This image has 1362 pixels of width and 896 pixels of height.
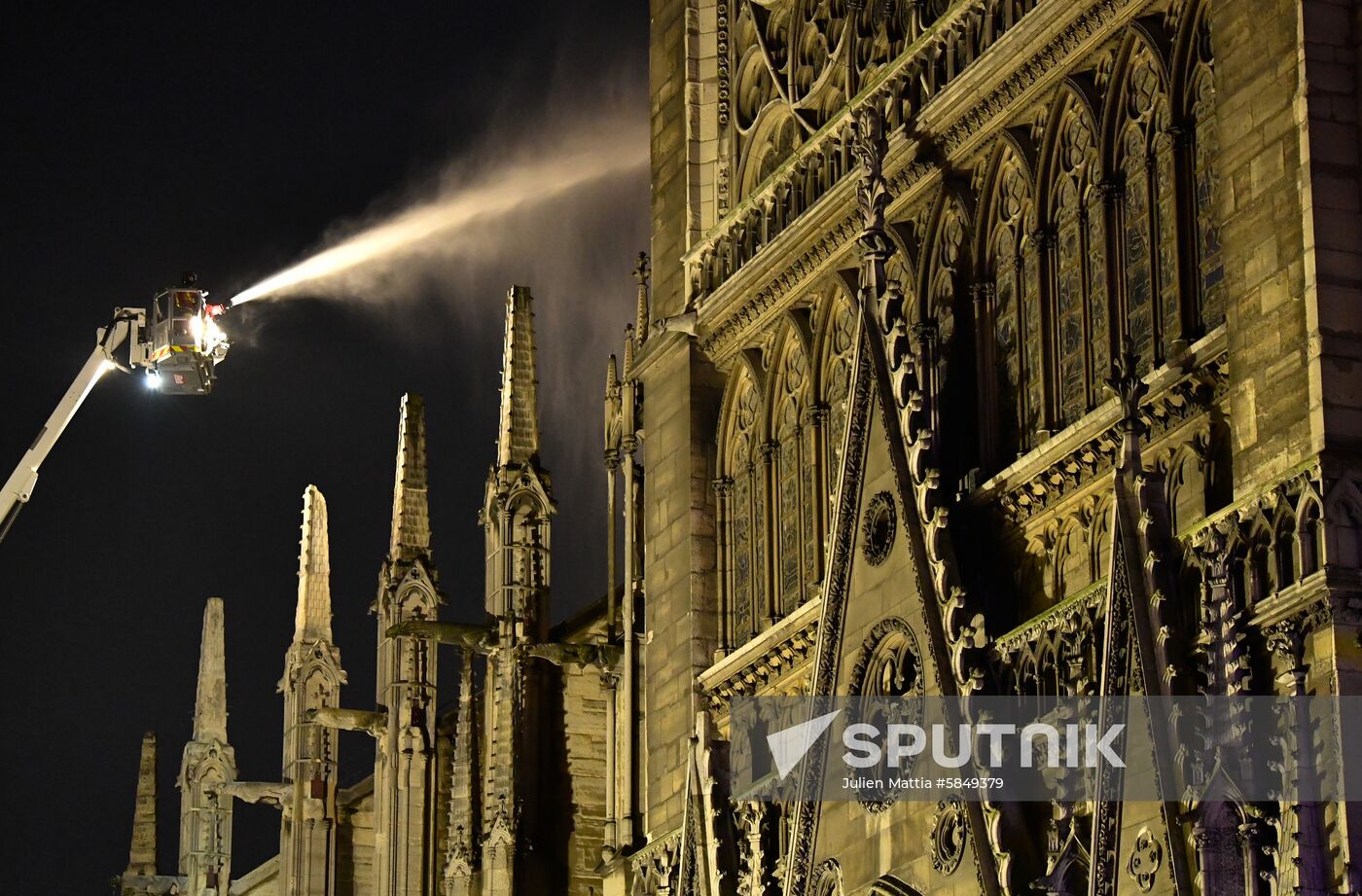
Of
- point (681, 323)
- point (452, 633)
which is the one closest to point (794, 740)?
point (681, 323)

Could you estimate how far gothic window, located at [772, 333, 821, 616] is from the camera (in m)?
36.5

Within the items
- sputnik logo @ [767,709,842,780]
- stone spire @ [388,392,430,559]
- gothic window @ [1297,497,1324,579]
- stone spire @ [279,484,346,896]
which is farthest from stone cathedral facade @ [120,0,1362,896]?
stone spire @ [279,484,346,896]

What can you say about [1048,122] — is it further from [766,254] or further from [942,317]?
[766,254]

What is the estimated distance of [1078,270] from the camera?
32.0 m

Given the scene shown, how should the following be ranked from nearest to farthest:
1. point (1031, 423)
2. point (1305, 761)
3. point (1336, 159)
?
point (1305, 761)
point (1336, 159)
point (1031, 423)

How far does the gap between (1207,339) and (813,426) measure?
8114mm

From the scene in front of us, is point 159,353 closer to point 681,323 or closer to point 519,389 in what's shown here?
point 681,323

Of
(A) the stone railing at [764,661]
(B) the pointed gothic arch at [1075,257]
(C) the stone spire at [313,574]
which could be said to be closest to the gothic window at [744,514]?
(A) the stone railing at [764,661]

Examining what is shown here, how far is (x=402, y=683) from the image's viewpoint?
47.6 metres

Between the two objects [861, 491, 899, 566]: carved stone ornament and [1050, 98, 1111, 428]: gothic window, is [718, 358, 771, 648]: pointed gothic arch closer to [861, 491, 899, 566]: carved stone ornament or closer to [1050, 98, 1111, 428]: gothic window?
[861, 491, 899, 566]: carved stone ornament

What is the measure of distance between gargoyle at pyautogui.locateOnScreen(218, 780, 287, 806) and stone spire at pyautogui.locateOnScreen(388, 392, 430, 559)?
6257mm

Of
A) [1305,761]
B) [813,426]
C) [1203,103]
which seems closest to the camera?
[1305,761]

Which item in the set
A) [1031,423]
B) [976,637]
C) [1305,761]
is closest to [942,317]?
[1031,423]

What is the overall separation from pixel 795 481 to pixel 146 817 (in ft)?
90.4
